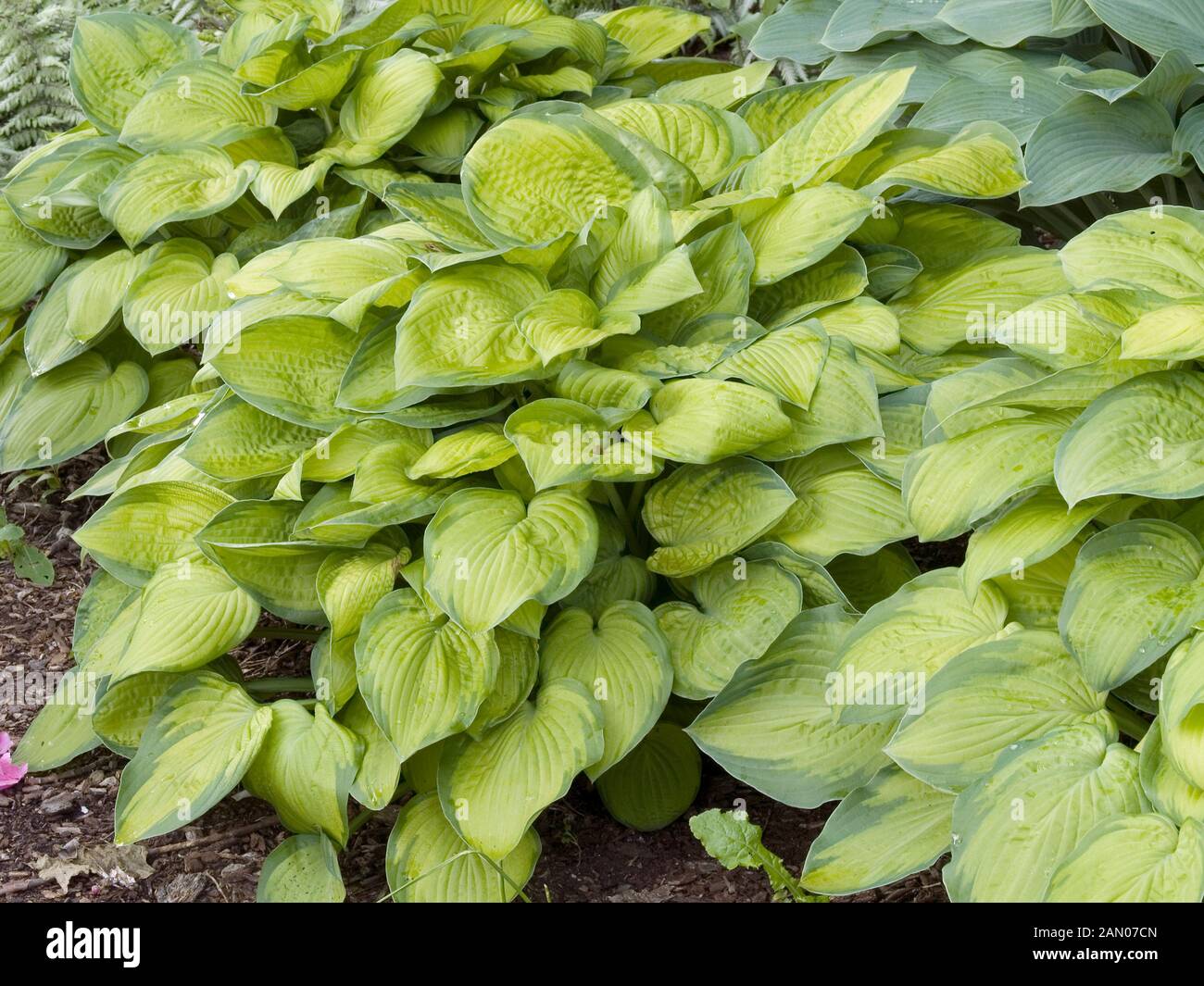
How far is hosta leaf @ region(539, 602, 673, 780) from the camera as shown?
91.4 inches

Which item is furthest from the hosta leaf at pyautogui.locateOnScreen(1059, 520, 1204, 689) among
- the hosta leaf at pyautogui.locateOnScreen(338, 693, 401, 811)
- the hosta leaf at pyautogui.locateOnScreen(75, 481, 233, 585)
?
the hosta leaf at pyautogui.locateOnScreen(75, 481, 233, 585)

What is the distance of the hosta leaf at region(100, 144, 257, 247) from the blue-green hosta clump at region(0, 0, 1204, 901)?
4cm

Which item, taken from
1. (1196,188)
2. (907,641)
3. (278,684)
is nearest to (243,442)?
(278,684)

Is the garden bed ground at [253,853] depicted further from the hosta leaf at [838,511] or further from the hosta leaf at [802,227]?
the hosta leaf at [802,227]

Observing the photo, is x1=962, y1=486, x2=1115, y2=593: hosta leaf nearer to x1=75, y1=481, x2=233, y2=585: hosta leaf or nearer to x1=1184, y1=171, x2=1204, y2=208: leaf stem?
x1=1184, y1=171, x2=1204, y2=208: leaf stem

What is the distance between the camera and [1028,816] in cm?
190

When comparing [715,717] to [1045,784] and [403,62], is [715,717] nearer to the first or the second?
[1045,784]

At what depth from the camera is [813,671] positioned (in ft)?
7.66

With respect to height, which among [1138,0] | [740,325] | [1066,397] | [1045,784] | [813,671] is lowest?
[813,671]

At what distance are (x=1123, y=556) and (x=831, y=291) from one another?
98cm

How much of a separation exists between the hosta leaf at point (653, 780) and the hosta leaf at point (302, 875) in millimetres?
567

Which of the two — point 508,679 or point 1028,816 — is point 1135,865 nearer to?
point 1028,816

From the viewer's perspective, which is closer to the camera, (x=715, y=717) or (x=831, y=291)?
(x=715, y=717)
